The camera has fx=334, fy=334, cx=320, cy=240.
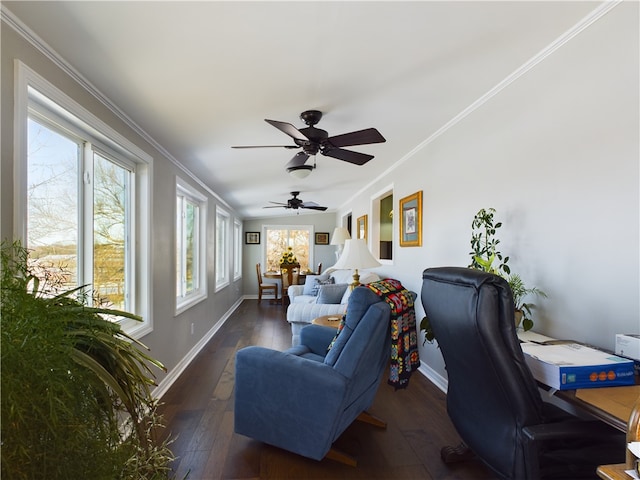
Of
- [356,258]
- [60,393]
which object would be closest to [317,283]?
[356,258]

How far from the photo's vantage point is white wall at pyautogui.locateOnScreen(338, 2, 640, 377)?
4.89ft

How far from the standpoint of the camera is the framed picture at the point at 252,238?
913cm

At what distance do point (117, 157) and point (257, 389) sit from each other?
1913 millimetres

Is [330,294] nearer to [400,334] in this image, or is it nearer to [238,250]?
[400,334]

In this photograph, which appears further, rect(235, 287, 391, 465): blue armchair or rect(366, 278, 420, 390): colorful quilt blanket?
rect(366, 278, 420, 390): colorful quilt blanket

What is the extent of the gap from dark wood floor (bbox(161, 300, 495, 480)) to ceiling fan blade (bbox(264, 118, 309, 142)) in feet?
5.39

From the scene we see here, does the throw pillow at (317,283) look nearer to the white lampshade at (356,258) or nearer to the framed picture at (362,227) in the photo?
the framed picture at (362,227)

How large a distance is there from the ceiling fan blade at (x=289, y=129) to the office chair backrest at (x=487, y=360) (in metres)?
1.31

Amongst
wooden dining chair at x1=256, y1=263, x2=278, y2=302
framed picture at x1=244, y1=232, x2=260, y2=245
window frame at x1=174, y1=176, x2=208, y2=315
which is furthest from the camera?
framed picture at x1=244, y1=232, x2=260, y2=245

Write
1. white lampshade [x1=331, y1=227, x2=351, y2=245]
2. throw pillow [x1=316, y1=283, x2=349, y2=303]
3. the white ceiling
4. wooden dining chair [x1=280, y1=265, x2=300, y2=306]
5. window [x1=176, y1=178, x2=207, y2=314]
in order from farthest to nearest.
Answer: wooden dining chair [x1=280, y1=265, x2=300, y2=306]
white lampshade [x1=331, y1=227, x2=351, y2=245]
throw pillow [x1=316, y1=283, x2=349, y2=303]
window [x1=176, y1=178, x2=207, y2=314]
the white ceiling

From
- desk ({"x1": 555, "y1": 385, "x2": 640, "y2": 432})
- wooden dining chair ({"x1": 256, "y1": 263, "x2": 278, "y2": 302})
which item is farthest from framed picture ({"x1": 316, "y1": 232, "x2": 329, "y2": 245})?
desk ({"x1": 555, "y1": 385, "x2": 640, "y2": 432})

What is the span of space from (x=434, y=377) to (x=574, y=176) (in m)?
2.22

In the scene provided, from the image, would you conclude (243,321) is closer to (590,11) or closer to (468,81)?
(468,81)

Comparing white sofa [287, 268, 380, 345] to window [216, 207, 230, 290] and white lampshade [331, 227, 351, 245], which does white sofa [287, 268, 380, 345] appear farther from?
window [216, 207, 230, 290]
